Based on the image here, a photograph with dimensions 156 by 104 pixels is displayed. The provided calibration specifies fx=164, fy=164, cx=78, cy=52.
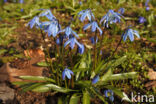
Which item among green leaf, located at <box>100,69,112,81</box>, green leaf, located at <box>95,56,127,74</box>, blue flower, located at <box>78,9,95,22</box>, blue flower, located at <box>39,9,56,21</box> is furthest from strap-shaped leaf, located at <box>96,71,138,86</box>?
blue flower, located at <box>39,9,56,21</box>

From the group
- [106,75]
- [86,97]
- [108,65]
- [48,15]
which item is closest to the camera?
[48,15]

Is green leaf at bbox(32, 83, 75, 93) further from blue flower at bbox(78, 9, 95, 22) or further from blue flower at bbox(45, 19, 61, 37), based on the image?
blue flower at bbox(78, 9, 95, 22)

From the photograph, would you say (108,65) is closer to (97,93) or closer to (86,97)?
(97,93)

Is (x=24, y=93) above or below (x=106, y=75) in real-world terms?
below

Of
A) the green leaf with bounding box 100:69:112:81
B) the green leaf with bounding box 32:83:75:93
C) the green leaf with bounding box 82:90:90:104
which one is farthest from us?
the green leaf with bounding box 100:69:112:81

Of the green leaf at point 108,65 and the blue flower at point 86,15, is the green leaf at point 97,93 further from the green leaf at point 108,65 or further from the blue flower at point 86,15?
the blue flower at point 86,15

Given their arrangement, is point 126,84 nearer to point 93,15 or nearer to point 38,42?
point 93,15

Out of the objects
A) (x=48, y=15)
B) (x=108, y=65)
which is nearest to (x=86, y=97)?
(x=108, y=65)

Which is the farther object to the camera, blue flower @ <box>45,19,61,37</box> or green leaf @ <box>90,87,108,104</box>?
green leaf @ <box>90,87,108,104</box>

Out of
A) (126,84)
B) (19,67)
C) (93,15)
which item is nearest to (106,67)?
(126,84)

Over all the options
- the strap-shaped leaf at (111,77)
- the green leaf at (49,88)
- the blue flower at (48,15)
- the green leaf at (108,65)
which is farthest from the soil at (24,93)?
the blue flower at (48,15)

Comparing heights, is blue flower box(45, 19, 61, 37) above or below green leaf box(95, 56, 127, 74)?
above
